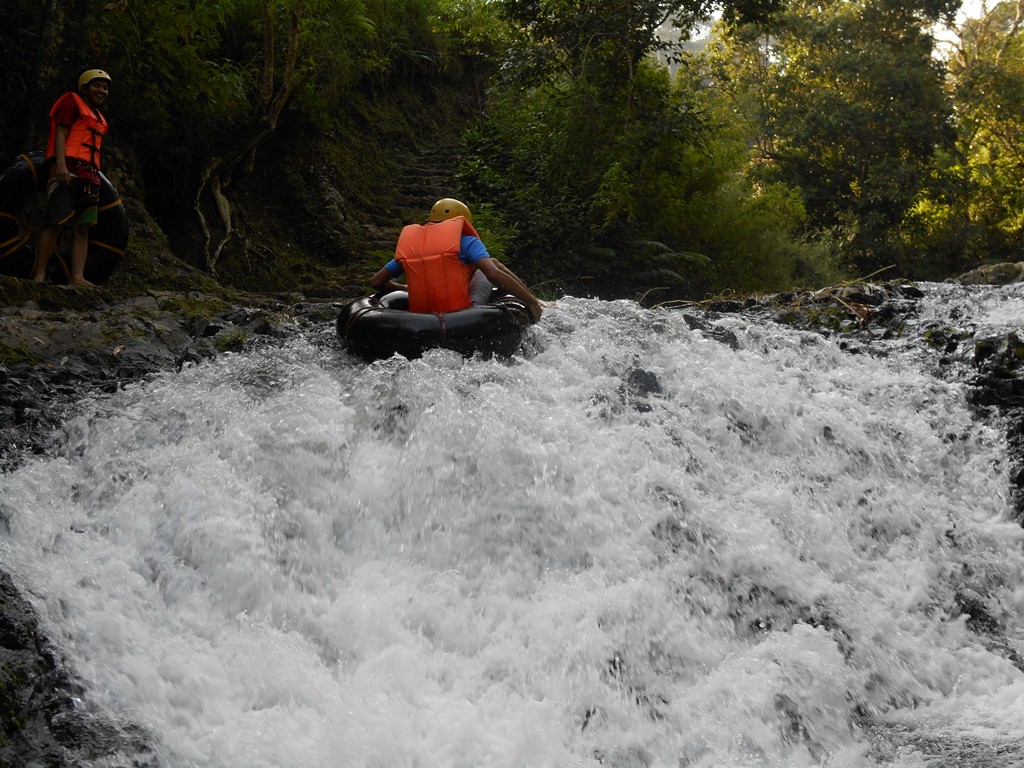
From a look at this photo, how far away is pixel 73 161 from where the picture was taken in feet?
20.1

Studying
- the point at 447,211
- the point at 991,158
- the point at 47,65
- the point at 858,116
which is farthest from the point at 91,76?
the point at 991,158

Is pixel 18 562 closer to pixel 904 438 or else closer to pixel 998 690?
pixel 998 690

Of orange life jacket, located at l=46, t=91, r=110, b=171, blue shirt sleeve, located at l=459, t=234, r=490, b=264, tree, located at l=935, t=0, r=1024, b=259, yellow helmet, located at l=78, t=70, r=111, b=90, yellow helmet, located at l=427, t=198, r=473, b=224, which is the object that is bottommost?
blue shirt sleeve, located at l=459, t=234, r=490, b=264

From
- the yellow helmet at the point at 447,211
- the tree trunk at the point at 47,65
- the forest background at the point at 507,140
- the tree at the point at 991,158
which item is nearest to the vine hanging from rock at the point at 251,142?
the forest background at the point at 507,140

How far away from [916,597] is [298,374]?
12.2 feet

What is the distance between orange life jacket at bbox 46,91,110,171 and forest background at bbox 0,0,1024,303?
3.59 feet

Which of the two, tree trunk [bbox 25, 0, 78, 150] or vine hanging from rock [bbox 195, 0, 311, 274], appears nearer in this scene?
tree trunk [bbox 25, 0, 78, 150]

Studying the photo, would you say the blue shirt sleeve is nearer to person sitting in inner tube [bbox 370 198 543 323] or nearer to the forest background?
person sitting in inner tube [bbox 370 198 543 323]

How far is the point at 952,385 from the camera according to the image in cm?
595

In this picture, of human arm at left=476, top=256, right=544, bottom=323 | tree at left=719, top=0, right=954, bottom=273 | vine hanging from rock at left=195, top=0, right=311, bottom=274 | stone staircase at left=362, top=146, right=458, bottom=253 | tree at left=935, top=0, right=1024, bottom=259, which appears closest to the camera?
human arm at left=476, top=256, right=544, bottom=323

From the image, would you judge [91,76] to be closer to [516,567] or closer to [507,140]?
[516,567]

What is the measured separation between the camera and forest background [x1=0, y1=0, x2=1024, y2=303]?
26.4 feet

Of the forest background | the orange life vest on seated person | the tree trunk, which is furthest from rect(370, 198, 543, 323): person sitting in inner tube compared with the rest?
the tree trunk

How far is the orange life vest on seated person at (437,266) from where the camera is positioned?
588cm
